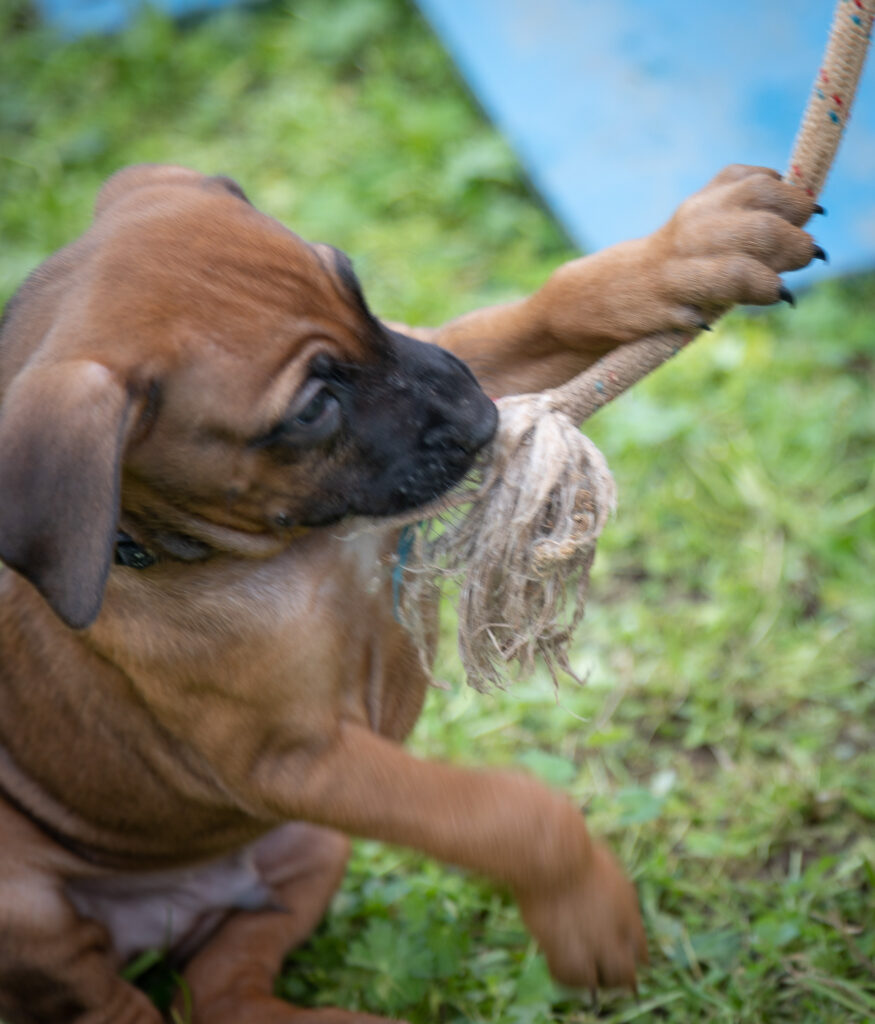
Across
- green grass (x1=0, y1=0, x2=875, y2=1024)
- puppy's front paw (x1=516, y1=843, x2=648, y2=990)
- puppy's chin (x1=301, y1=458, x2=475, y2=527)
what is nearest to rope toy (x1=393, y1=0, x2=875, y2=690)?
puppy's chin (x1=301, y1=458, x2=475, y2=527)

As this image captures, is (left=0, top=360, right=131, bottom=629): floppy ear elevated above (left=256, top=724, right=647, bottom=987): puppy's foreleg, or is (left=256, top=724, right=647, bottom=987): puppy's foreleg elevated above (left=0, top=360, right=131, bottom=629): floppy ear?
(left=0, top=360, right=131, bottom=629): floppy ear

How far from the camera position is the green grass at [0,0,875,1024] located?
11.9ft

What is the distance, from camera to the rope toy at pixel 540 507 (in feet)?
9.26

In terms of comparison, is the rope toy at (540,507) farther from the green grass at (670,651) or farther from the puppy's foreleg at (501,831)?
the green grass at (670,651)

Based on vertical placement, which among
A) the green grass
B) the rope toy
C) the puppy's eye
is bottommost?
the green grass

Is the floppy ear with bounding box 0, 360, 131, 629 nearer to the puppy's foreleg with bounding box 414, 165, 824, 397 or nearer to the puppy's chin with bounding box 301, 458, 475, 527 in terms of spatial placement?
the puppy's chin with bounding box 301, 458, 475, 527

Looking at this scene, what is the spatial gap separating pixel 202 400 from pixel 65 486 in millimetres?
371

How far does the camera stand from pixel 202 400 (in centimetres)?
279

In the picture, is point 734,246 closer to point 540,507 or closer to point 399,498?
point 540,507

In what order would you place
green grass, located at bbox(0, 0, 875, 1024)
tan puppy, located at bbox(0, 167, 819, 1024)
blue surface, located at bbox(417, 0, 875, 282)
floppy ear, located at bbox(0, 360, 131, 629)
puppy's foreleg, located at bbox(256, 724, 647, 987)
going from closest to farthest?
1. floppy ear, located at bbox(0, 360, 131, 629)
2. tan puppy, located at bbox(0, 167, 819, 1024)
3. puppy's foreleg, located at bbox(256, 724, 647, 987)
4. green grass, located at bbox(0, 0, 875, 1024)
5. blue surface, located at bbox(417, 0, 875, 282)

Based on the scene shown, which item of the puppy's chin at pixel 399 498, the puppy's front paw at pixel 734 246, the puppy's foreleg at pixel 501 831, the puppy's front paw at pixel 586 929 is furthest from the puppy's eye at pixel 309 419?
the puppy's front paw at pixel 586 929

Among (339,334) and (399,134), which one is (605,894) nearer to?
(339,334)

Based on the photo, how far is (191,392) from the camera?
2777 millimetres

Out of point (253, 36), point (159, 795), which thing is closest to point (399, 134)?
point (253, 36)
